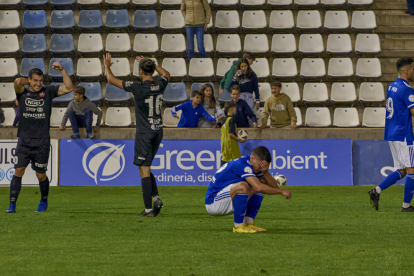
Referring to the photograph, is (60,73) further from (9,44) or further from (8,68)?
(9,44)

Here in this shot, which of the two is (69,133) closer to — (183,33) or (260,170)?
(183,33)

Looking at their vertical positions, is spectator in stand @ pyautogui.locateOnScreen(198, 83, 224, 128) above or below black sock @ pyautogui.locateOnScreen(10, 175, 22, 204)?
above

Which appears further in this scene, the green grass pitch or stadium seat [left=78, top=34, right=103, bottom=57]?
stadium seat [left=78, top=34, right=103, bottom=57]

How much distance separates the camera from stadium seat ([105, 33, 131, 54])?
1730 cm

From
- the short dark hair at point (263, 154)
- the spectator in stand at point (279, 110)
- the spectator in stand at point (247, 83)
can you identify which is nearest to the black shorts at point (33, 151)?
the short dark hair at point (263, 154)

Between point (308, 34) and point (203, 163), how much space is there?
5985mm

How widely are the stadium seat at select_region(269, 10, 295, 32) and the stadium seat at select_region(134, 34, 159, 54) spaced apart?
3.48 m

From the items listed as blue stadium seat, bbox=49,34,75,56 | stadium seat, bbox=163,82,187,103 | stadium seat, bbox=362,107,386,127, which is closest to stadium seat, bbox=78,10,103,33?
blue stadium seat, bbox=49,34,75,56

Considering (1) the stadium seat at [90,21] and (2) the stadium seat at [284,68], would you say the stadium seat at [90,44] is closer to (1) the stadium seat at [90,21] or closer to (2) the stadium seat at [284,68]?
(1) the stadium seat at [90,21]

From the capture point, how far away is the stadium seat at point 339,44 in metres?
17.5

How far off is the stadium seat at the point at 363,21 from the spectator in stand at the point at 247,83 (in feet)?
16.5

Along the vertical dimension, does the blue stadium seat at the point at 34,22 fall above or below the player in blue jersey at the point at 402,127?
above

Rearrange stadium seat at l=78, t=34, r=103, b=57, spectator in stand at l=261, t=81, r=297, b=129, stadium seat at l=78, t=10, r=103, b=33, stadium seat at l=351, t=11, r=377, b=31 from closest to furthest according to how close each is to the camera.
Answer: spectator in stand at l=261, t=81, r=297, b=129, stadium seat at l=78, t=34, r=103, b=57, stadium seat at l=78, t=10, r=103, b=33, stadium seat at l=351, t=11, r=377, b=31

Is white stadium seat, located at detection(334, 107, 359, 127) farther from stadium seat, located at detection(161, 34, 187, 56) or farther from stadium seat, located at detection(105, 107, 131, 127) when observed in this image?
stadium seat, located at detection(105, 107, 131, 127)
